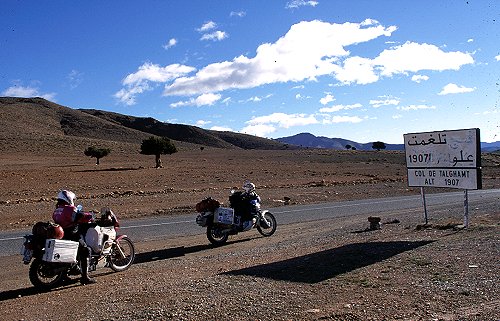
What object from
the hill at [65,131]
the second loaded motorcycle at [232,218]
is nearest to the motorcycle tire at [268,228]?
A: the second loaded motorcycle at [232,218]

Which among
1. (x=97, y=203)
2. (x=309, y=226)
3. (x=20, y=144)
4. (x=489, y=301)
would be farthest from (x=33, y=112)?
(x=489, y=301)

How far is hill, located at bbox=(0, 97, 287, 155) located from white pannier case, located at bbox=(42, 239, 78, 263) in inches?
3218

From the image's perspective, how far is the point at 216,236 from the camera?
13.8 metres

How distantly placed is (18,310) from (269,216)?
28.1 ft

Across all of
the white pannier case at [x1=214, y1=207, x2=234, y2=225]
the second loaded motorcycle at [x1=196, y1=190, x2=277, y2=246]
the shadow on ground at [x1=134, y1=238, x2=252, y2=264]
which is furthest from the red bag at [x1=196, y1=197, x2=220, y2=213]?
the shadow on ground at [x1=134, y1=238, x2=252, y2=264]

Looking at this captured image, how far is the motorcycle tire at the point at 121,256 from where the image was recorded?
10195 millimetres

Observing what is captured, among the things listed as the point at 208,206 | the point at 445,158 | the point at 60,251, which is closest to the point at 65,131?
the point at 208,206

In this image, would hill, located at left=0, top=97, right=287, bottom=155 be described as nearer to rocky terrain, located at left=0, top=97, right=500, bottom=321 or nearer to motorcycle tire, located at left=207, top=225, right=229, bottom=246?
motorcycle tire, located at left=207, top=225, right=229, bottom=246

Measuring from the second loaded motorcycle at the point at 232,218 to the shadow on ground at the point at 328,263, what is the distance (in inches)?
165

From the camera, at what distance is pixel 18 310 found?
7.49 meters

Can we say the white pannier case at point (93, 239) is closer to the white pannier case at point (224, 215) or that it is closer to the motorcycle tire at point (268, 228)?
the white pannier case at point (224, 215)

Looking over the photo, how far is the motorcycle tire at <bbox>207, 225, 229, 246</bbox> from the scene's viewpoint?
13680mm

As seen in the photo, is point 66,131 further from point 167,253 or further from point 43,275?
point 43,275

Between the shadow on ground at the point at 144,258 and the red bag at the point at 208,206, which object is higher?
the red bag at the point at 208,206
